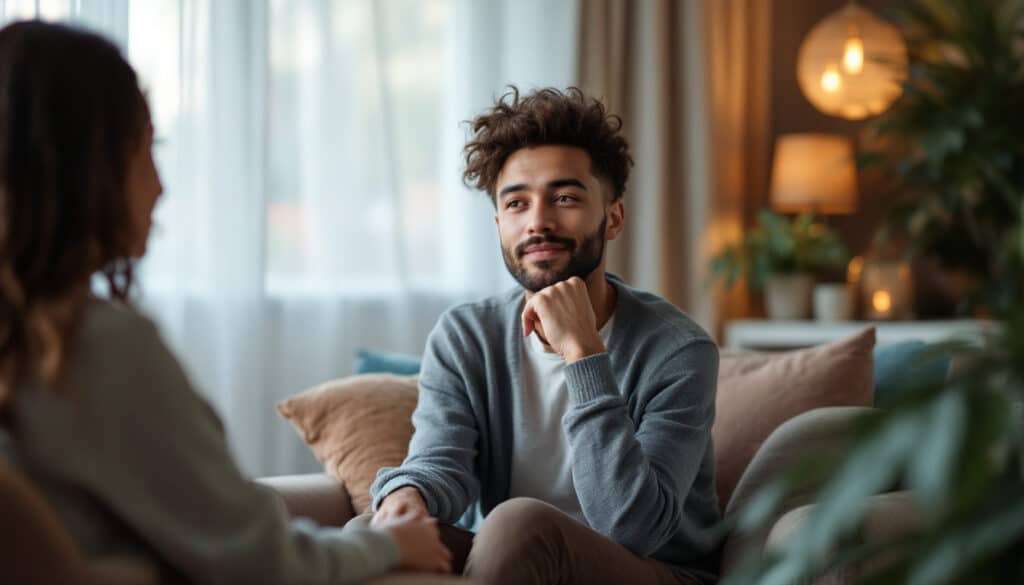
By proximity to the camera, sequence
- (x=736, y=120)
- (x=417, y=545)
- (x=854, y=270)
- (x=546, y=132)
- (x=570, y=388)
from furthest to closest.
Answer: (x=736, y=120)
(x=854, y=270)
(x=546, y=132)
(x=570, y=388)
(x=417, y=545)

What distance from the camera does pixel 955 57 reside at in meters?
4.17

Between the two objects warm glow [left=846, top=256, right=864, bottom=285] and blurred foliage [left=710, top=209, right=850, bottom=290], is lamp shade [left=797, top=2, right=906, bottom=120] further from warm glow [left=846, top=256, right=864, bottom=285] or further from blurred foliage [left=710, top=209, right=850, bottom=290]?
warm glow [left=846, top=256, right=864, bottom=285]

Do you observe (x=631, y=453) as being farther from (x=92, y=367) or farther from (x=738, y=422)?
(x=92, y=367)

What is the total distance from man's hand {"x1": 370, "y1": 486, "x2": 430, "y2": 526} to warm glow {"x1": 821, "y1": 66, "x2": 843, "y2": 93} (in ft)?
8.93

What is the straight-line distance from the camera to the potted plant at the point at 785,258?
4.09 meters

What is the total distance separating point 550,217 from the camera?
78.6 inches

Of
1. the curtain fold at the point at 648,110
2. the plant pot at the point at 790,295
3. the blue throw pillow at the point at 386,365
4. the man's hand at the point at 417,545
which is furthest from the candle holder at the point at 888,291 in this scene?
the man's hand at the point at 417,545

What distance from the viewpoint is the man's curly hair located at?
2023 millimetres

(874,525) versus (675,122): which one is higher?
(675,122)

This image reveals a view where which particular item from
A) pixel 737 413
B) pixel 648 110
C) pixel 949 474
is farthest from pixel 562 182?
pixel 648 110

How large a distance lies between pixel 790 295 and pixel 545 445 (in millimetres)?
2428

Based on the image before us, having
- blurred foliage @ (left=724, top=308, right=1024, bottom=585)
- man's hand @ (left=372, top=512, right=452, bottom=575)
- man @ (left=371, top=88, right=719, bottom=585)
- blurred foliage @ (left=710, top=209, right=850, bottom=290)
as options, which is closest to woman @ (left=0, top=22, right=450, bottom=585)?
man's hand @ (left=372, top=512, right=452, bottom=575)

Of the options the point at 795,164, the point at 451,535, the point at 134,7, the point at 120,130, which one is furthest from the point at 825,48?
the point at 120,130

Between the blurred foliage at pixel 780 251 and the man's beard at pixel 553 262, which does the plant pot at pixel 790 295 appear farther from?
the man's beard at pixel 553 262
